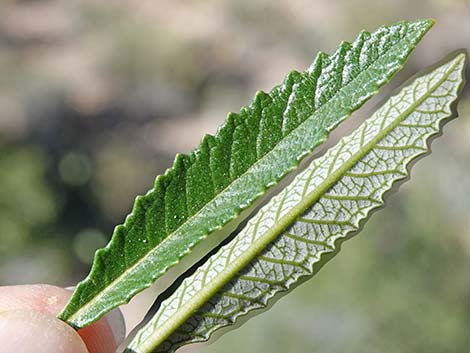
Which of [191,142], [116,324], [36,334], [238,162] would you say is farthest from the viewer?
[191,142]

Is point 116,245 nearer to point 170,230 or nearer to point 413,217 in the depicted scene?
point 170,230

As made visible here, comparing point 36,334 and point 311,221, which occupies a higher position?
point 36,334

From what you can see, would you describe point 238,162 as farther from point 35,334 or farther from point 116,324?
point 116,324

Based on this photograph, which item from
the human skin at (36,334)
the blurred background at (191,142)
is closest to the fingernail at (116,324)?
the human skin at (36,334)

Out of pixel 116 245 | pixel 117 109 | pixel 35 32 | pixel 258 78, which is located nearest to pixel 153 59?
pixel 117 109

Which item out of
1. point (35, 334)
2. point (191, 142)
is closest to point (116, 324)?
point (35, 334)

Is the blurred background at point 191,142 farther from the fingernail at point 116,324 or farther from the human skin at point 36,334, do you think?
the human skin at point 36,334
